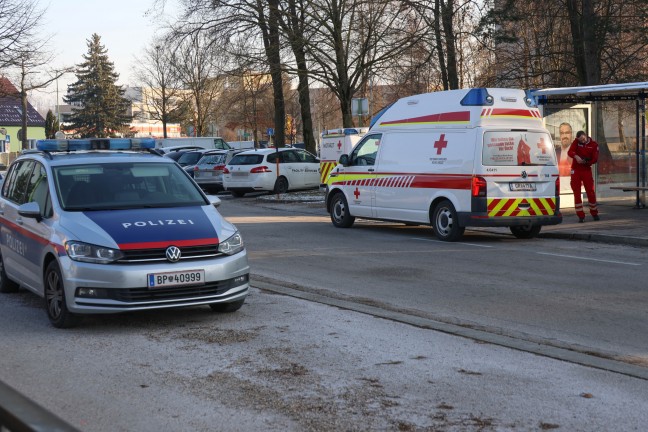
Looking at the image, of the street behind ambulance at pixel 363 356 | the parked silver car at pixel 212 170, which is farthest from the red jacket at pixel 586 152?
the parked silver car at pixel 212 170

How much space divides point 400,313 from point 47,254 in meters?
3.38

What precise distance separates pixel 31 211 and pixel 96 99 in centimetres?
8723

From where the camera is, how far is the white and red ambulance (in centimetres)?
2830

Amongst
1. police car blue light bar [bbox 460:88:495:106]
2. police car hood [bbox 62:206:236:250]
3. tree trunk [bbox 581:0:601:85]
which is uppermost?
tree trunk [bbox 581:0:601:85]

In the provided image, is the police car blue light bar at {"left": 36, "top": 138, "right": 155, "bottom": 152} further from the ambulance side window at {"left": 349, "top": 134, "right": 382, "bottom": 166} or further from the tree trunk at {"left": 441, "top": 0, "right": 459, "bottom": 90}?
the tree trunk at {"left": 441, "top": 0, "right": 459, "bottom": 90}

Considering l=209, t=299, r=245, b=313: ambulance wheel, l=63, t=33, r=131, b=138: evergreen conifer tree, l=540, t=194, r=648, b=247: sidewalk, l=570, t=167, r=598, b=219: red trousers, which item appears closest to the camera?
l=209, t=299, r=245, b=313: ambulance wheel

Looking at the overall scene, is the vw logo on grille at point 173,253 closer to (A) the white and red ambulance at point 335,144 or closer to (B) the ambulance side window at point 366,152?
(B) the ambulance side window at point 366,152

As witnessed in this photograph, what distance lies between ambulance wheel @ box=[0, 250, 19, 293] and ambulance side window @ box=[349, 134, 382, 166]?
353 inches

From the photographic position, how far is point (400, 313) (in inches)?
352

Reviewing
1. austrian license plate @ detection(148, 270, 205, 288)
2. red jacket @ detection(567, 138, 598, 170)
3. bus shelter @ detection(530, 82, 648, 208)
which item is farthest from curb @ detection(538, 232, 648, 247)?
austrian license plate @ detection(148, 270, 205, 288)

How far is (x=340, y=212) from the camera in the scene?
19.0 m

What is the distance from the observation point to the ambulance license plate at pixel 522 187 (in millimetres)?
15806

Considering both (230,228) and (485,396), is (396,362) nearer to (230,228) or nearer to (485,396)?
(485,396)

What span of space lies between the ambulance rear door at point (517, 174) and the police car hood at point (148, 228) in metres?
7.80
